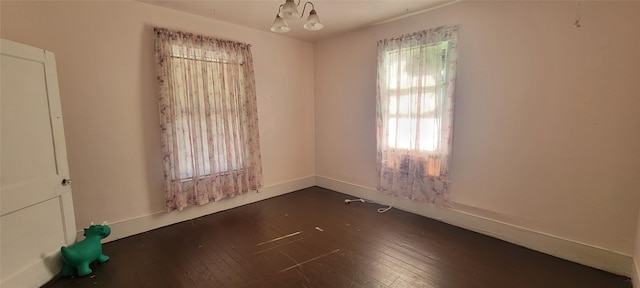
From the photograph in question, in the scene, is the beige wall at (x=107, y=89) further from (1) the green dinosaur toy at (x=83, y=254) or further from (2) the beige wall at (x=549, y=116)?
(2) the beige wall at (x=549, y=116)

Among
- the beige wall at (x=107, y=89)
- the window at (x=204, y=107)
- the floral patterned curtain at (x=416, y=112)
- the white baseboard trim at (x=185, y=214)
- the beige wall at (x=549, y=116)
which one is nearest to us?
the beige wall at (x=549, y=116)

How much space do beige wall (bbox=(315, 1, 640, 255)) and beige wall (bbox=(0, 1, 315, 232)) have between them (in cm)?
306

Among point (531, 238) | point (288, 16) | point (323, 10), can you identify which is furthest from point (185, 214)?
point (531, 238)

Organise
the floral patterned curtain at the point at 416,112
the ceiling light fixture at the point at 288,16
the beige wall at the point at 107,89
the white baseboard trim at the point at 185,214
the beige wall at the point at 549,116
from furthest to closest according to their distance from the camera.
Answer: the floral patterned curtain at the point at 416,112, the white baseboard trim at the point at 185,214, the beige wall at the point at 107,89, the beige wall at the point at 549,116, the ceiling light fixture at the point at 288,16

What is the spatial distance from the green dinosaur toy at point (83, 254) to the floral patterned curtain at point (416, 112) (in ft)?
10.3

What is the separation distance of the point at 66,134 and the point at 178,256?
1563mm

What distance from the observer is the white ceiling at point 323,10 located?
2893 millimetres

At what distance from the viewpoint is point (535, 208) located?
8.38 ft

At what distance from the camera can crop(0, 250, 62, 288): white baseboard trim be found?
1.84m

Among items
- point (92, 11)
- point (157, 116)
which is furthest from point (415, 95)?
point (92, 11)

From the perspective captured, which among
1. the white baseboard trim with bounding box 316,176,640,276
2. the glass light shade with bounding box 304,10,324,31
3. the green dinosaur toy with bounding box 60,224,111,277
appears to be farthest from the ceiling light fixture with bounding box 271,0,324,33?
the white baseboard trim with bounding box 316,176,640,276

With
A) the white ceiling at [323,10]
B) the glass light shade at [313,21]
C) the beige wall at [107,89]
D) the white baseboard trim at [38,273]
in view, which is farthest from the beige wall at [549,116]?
the white baseboard trim at [38,273]

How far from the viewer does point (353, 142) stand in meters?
4.15

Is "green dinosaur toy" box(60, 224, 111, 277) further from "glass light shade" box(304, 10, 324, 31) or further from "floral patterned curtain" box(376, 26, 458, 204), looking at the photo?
"floral patterned curtain" box(376, 26, 458, 204)
